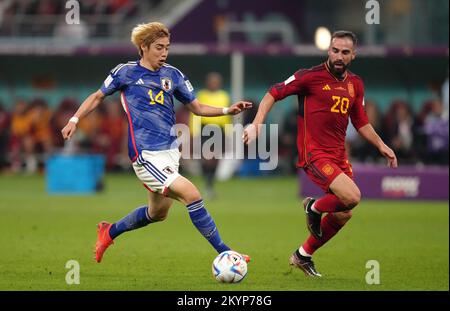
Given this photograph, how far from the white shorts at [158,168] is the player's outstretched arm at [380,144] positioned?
202cm

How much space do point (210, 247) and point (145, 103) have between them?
3.48 m

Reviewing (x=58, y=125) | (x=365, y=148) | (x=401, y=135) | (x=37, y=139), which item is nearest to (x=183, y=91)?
(x=401, y=135)

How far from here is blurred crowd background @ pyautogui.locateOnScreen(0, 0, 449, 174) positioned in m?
26.1

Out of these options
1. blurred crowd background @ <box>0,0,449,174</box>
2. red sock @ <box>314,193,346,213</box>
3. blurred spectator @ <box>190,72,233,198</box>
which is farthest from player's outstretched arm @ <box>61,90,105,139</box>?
blurred crowd background @ <box>0,0,449,174</box>

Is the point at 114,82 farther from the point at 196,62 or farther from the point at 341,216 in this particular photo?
the point at 196,62

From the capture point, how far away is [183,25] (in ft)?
95.8

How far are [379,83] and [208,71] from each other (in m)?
4.71

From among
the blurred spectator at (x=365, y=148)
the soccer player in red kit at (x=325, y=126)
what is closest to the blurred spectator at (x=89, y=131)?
the blurred spectator at (x=365, y=148)

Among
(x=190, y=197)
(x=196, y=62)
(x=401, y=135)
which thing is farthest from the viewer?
(x=196, y=62)

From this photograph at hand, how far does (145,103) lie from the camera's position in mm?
9984

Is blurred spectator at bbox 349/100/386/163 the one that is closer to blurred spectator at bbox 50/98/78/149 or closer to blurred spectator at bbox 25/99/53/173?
blurred spectator at bbox 50/98/78/149

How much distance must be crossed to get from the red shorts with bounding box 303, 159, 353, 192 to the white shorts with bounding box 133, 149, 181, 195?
4.64ft

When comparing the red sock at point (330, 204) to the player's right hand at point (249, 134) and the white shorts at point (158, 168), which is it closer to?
the player's right hand at point (249, 134)

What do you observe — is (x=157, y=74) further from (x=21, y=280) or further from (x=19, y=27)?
(x=19, y=27)
